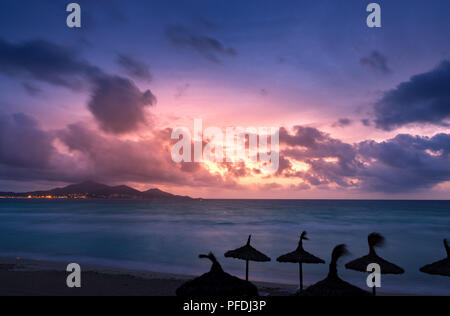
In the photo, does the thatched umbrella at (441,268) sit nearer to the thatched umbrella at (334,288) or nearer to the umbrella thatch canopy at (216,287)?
the thatched umbrella at (334,288)

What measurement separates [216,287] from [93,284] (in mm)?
10180

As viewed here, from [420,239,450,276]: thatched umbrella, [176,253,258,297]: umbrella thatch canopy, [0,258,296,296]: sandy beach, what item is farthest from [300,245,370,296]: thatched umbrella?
[0,258,296,296]: sandy beach

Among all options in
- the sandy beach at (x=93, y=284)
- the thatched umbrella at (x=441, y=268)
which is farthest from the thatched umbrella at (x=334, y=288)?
the sandy beach at (x=93, y=284)

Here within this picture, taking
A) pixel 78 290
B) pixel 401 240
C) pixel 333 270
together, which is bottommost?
pixel 401 240

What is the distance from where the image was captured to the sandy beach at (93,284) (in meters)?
14.1

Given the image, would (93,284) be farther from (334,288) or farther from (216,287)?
(334,288)

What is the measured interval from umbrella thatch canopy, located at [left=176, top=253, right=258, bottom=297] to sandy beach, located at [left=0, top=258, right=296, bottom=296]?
16.6 feet

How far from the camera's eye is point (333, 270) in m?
7.54

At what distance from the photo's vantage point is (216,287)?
7.93 m
